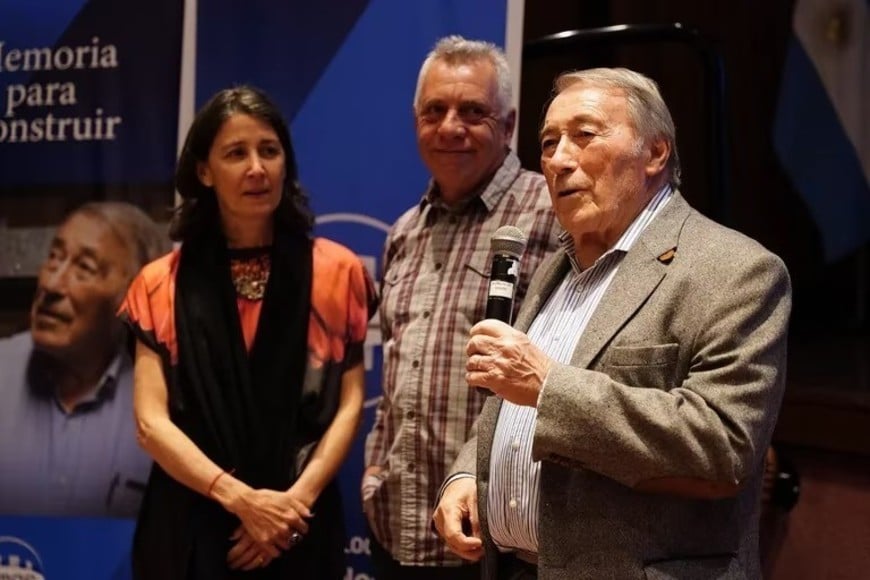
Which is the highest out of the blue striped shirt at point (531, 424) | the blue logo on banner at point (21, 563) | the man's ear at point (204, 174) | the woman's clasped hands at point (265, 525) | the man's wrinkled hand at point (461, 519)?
the man's ear at point (204, 174)

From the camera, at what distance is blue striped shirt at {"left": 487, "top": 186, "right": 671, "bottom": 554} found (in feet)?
6.56

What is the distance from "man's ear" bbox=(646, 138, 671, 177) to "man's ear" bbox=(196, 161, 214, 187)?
3.89 feet

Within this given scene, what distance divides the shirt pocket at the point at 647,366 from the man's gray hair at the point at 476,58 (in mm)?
1133

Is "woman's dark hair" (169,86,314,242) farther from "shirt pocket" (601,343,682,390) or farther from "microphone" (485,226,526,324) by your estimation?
"shirt pocket" (601,343,682,390)

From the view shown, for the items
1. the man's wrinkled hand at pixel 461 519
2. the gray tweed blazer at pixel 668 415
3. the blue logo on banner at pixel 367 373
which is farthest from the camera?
the blue logo on banner at pixel 367 373

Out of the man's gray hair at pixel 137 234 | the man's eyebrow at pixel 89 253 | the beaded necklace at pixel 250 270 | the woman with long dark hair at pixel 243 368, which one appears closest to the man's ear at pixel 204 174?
the woman with long dark hair at pixel 243 368

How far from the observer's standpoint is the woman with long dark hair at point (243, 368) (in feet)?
9.01

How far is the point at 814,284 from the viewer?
564 centimetres

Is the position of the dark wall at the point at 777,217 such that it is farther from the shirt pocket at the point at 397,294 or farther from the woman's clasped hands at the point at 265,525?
the woman's clasped hands at the point at 265,525

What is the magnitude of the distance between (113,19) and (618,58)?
218cm

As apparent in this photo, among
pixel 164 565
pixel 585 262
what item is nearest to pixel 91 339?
pixel 164 565

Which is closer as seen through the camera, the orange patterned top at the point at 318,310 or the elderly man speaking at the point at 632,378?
the elderly man speaking at the point at 632,378

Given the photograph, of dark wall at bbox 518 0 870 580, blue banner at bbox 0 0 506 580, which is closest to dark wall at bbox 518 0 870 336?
dark wall at bbox 518 0 870 580

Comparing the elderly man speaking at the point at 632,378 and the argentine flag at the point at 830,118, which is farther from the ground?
the argentine flag at the point at 830,118
